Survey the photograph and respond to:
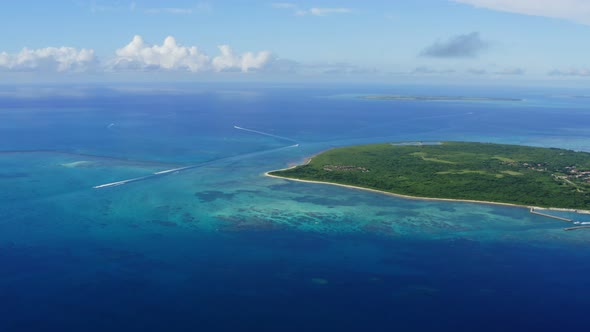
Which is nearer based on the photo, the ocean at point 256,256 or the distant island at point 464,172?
the ocean at point 256,256

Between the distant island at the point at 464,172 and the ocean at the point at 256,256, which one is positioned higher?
the distant island at the point at 464,172

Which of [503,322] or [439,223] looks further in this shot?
[439,223]

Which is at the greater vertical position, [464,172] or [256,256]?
[464,172]

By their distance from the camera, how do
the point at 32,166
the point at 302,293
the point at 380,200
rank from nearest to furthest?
the point at 302,293 < the point at 380,200 < the point at 32,166

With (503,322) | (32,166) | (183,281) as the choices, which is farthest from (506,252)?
(32,166)

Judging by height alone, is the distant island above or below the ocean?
above

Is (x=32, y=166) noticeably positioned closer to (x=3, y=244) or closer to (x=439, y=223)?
(x=3, y=244)

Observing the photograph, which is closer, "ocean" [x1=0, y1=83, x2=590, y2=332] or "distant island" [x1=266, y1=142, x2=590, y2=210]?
"ocean" [x1=0, y1=83, x2=590, y2=332]

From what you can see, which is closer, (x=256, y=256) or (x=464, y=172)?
(x=256, y=256)
